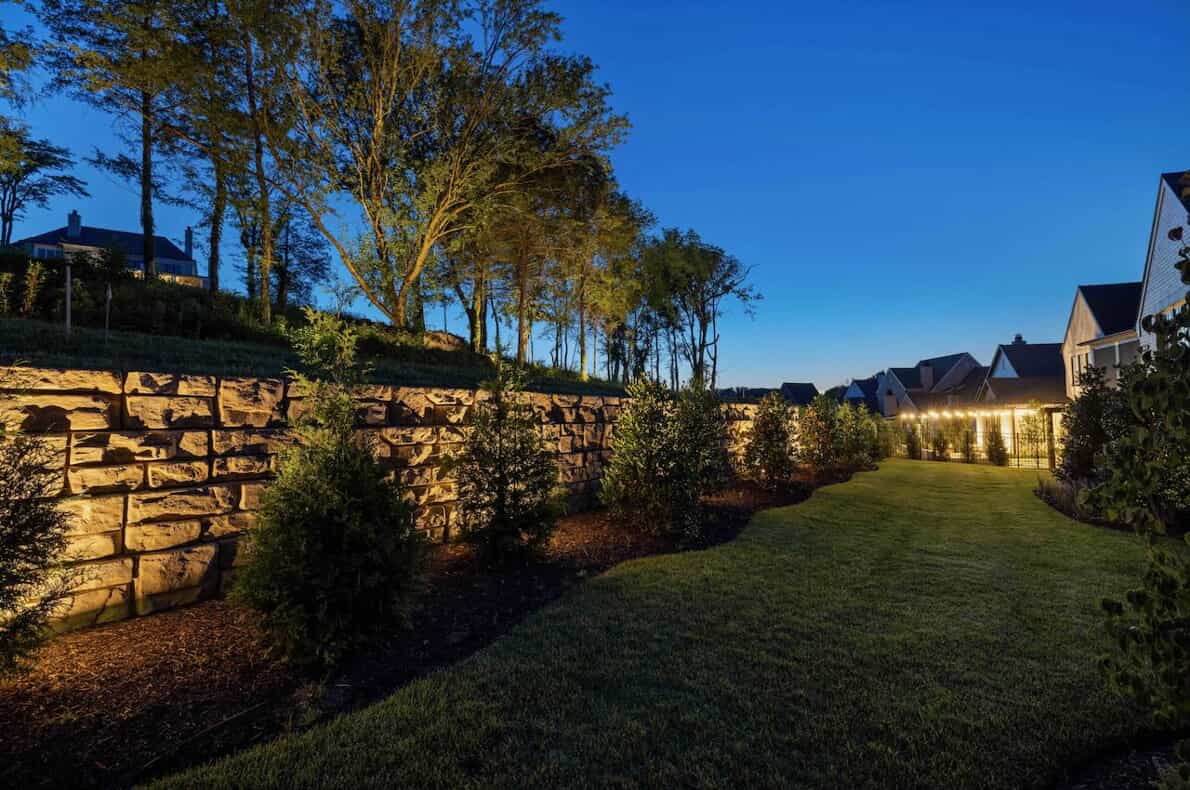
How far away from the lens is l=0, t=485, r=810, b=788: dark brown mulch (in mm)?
2447

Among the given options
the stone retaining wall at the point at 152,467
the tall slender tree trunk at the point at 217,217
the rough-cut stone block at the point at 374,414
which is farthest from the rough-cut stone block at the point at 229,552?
the tall slender tree trunk at the point at 217,217

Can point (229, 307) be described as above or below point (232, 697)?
above

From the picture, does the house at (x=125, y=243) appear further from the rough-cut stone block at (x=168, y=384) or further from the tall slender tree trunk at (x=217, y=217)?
the rough-cut stone block at (x=168, y=384)

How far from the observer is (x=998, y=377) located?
102ft

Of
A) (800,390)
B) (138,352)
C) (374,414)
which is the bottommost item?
(374,414)

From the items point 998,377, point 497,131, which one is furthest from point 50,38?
point 998,377

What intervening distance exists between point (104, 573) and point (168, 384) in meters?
1.37

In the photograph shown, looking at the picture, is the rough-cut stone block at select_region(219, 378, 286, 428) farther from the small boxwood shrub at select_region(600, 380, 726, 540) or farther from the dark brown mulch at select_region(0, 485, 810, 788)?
the small boxwood shrub at select_region(600, 380, 726, 540)

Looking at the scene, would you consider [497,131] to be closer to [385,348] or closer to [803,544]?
[385,348]

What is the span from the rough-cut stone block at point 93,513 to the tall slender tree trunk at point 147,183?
15.1m

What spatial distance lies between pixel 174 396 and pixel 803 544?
23.1 ft

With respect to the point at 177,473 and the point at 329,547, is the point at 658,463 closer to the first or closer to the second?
the point at 329,547

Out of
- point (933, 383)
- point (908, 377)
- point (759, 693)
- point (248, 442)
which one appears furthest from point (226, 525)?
point (908, 377)

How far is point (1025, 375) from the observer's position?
29578 millimetres
